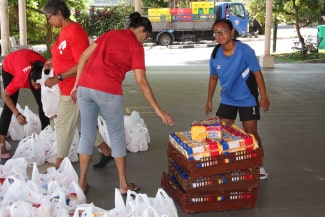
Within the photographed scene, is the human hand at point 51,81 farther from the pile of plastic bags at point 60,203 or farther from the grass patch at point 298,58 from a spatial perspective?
the grass patch at point 298,58

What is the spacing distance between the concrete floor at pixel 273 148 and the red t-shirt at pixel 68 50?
3.46ft

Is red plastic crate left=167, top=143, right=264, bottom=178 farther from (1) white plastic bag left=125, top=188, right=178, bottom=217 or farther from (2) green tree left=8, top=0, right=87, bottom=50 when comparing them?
(2) green tree left=8, top=0, right=87, bottom=50

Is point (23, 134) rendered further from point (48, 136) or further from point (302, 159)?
point (302, 159)

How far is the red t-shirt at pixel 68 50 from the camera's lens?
4.59m

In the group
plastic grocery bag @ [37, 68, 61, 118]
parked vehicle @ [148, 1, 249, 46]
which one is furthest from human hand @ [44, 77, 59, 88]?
parked vehicle @ [148, 1, 249, 46]

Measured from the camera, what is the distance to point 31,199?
334cm

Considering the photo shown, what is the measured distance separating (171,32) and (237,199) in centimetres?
2399

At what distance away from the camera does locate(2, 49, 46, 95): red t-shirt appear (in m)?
5.29

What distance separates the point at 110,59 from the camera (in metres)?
4.12

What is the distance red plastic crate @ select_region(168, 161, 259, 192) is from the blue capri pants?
643 millimetres

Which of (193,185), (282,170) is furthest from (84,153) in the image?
(282,170)

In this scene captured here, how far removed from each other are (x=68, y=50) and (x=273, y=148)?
3070 millimetres

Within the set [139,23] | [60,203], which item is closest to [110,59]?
[139,23]

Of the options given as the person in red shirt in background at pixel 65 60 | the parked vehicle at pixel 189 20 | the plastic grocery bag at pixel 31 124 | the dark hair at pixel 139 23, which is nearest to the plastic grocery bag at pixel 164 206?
the dark hair at pixel 139 23
